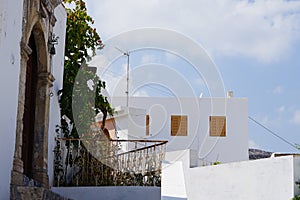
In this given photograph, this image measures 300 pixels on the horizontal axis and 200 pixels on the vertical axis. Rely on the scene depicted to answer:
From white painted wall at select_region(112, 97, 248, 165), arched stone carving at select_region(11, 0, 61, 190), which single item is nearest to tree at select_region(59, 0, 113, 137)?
arched stone carving at select_region(11, 0, 61, 190)

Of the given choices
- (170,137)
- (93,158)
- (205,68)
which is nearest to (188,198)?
(93,158)

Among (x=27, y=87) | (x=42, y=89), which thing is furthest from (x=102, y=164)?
(x=27, y=87)

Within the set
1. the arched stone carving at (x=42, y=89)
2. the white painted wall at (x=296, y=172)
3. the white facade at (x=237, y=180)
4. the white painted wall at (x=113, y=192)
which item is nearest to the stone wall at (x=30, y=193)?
the arched stone carving at (x=42, y=89)

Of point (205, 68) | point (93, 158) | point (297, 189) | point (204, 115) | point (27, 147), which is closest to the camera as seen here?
point (297, 189)

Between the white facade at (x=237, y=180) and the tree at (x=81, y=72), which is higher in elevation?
the tree at (x=81, y=72)

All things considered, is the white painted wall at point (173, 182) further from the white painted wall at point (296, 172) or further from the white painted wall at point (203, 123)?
the white painted wall at point (203, 123)

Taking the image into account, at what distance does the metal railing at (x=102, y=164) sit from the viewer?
10758mm

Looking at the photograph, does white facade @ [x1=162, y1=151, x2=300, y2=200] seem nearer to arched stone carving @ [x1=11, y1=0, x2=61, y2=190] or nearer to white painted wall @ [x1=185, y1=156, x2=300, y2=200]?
white painted wall @ [x1=185, y1=156, x2=300, y2=200]

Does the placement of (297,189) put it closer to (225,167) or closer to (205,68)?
(225,167)

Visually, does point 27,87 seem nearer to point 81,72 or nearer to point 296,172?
point 81,72

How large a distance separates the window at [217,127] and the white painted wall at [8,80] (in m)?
16.3

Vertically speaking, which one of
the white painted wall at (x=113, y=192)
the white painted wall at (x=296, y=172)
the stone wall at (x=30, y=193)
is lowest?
the white painted wall at (x=113, y=192)

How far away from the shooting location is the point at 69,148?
11086mm

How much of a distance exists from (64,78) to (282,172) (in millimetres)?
5455
